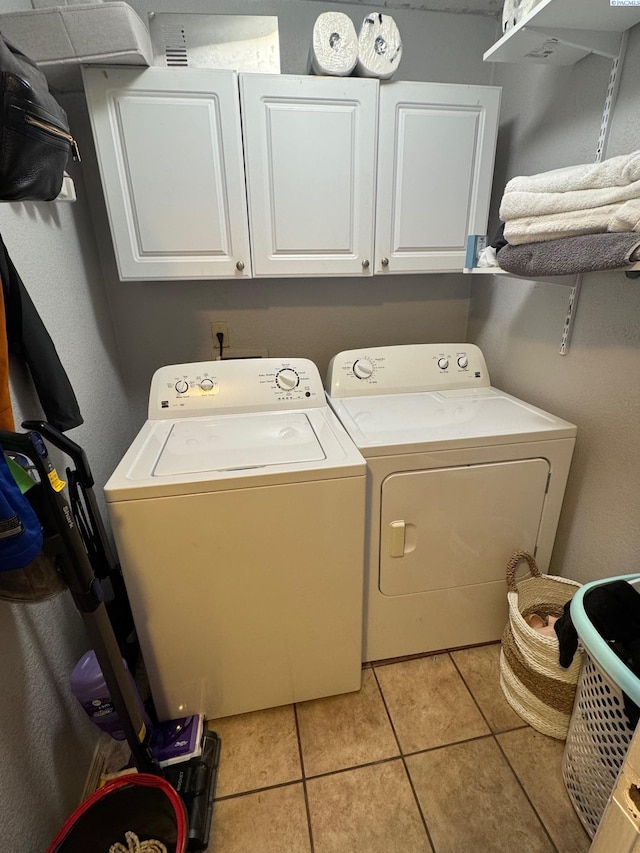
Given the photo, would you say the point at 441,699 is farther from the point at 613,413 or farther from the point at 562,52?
the point at 562,52

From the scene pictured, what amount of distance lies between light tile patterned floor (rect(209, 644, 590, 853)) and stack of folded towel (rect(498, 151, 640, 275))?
146cm

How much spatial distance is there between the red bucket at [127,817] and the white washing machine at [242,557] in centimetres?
28

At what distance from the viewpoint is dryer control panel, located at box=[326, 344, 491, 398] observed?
5.79 feet

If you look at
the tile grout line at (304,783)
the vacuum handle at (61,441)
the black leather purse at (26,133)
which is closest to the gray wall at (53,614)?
the vacuum handle at (61,441)

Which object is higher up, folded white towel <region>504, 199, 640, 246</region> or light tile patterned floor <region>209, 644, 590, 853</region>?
folded white towel <region>504, 199, 640, 246</region>

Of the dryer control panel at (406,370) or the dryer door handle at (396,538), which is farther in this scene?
the dryer control panel at (406,370)

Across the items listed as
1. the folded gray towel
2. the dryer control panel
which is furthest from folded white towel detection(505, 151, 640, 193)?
the dryer control panel

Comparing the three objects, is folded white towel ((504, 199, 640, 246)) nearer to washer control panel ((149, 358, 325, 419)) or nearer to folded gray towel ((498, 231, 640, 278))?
folded gray towel ((498, 231, 640, 278))

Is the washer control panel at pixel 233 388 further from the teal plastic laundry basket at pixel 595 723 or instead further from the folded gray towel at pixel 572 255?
the teal plastic laundry basket at pixel 595 723

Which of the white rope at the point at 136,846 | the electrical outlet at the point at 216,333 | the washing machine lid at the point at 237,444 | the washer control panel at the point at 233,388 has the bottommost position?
the white rope at the point at 136,846

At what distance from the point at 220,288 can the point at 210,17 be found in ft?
2.94

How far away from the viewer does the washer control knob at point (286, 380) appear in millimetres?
1658

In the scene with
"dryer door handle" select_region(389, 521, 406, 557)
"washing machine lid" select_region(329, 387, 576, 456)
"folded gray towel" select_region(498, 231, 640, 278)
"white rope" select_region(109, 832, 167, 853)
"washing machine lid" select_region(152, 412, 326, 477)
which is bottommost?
"white rope" select_region(109, 832, 167, 853)

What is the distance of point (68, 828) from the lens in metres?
0.96
